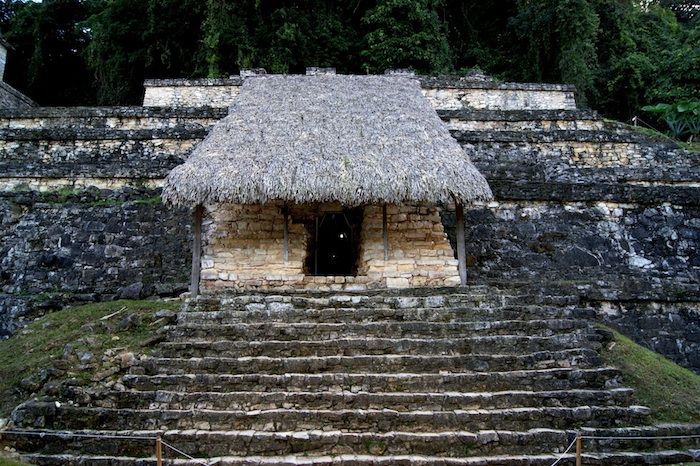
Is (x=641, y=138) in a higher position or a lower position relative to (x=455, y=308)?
higher

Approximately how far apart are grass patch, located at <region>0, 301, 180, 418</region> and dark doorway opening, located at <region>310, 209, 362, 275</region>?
3303mm

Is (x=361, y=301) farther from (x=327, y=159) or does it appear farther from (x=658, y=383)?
(x=658, y=383)

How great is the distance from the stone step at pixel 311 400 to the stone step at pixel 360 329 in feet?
3.00

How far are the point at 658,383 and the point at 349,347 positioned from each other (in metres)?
3.17

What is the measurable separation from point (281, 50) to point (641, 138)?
27.2 feet

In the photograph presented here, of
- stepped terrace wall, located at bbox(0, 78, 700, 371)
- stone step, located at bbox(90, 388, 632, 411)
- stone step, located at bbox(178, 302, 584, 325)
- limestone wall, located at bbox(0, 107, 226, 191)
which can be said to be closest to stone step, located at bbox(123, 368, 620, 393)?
stone step, located at bbox(90, 388, 632, 411)

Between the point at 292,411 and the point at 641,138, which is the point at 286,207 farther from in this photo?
the point at 641,138

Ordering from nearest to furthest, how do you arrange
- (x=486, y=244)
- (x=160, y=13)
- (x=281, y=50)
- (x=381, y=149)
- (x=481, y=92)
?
(x=381, y=149) → (x=486, y=244) → (x=481, y=92) → (x=281, y=50) → (x=160, y=13)

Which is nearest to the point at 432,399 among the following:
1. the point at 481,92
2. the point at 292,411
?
the point at 292,411

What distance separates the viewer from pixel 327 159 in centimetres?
752

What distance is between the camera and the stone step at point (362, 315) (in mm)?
6453

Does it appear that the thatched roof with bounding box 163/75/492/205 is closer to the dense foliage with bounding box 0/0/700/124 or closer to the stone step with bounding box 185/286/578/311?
the stone step with bounding box 185/286/578/311

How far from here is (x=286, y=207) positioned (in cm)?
786

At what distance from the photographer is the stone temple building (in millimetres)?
7219
